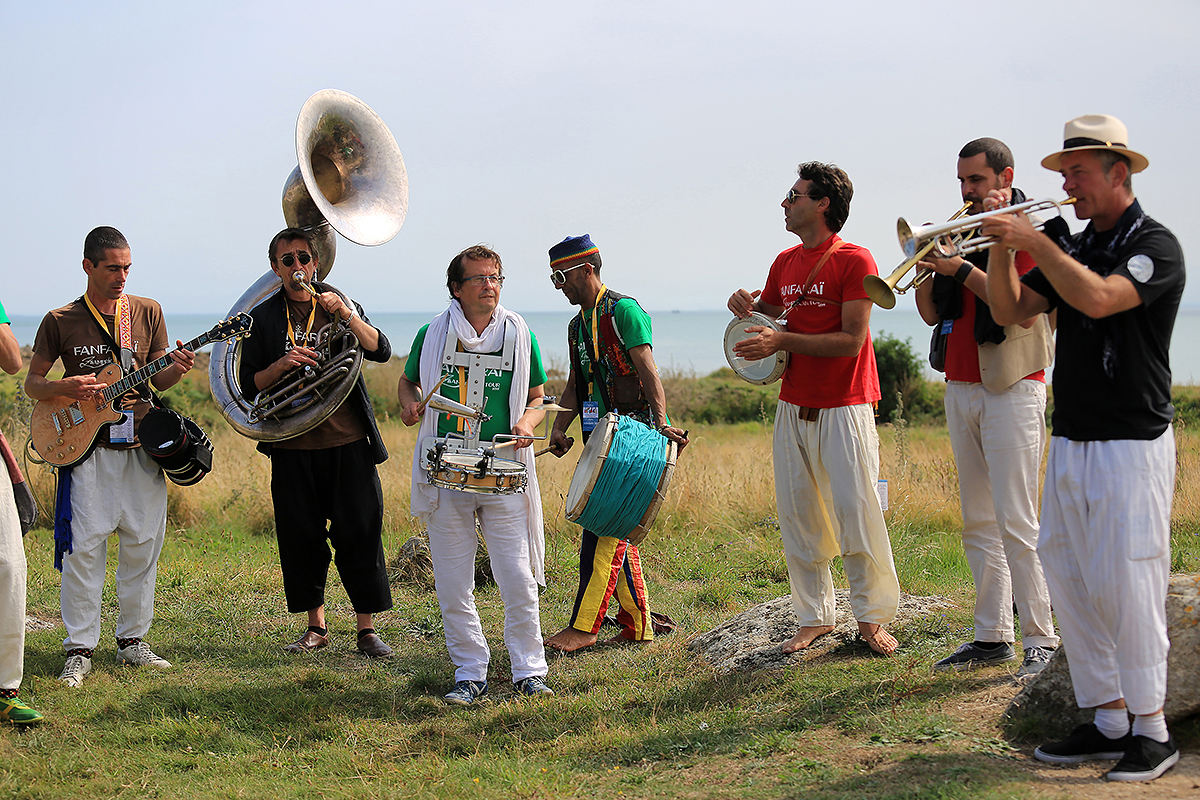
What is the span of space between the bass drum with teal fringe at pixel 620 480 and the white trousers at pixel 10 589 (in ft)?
8.53

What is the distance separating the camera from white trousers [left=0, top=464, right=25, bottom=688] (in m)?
4.62

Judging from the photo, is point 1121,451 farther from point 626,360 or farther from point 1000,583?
point 626,360

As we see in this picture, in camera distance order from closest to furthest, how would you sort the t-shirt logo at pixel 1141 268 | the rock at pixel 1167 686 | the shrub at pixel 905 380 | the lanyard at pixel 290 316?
1. the t-shirt logo at pixel 1141 268
2. the rock at pixel 1167 686
3. the lanyard at pixel 290 316
4. the shrub at pixel 905 380

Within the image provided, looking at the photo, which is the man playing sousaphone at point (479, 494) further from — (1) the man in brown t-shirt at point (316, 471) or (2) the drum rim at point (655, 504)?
(1) the man in brown t-shirt at point (316, 471)

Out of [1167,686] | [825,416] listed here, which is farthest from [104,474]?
[1167,686]

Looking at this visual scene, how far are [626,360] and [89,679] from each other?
11.2 ft

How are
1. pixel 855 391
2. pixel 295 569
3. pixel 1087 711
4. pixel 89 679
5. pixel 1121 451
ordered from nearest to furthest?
pixel 1121 451 → pixel 1087 711 → pixel 855 391 → pixel 89 679 → pixel 295 569

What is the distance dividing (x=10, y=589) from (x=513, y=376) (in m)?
2.55

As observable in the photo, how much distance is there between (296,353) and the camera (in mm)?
5570

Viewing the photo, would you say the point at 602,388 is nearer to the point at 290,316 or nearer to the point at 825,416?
the point at 825,416

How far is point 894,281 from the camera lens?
13.4 ft

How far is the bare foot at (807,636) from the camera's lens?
206 inches

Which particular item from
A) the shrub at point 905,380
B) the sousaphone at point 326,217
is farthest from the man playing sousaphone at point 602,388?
the shrub at point 905,380

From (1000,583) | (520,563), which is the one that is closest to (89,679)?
(520,563)
